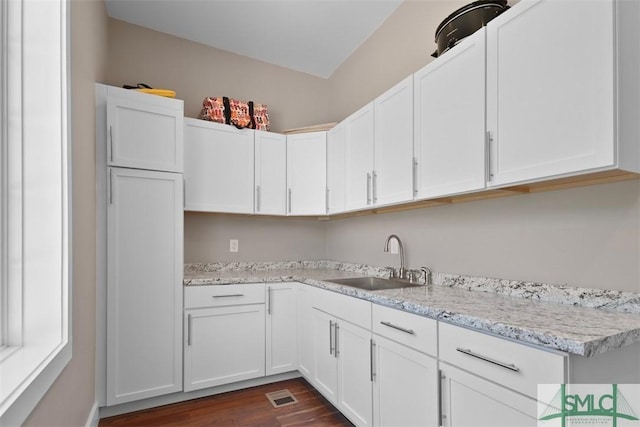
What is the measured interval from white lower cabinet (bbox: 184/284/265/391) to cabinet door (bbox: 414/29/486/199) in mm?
1512

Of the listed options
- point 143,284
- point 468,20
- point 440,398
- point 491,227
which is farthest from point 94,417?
point 468,20

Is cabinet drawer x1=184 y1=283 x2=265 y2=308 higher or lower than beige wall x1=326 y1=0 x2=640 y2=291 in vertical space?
lower

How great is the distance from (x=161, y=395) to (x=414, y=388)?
1770mm

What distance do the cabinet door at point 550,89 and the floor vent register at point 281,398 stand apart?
196 cm

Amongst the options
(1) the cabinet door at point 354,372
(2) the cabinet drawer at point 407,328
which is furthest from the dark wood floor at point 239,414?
(2) the cabinet drawer at point 407,328

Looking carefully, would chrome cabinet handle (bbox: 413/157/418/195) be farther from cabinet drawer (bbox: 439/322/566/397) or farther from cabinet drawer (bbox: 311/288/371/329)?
cabinet drawer (bbox: 439/322/566/397)

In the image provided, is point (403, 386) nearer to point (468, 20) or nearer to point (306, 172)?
point (468, 20)

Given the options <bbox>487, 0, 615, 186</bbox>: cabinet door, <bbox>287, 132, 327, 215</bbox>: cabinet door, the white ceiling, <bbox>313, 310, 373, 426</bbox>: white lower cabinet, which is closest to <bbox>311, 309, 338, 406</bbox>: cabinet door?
<bbox>313, 310, 373, 426</bbox>: white lower cabinet

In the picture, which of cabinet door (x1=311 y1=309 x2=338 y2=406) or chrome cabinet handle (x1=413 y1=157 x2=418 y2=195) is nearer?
chrome cabinet handle (x1=413 y1=157 x2=418 y2=195)

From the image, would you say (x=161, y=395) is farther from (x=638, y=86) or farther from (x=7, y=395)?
(x=638, y=86)

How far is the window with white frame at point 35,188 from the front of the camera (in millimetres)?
1130

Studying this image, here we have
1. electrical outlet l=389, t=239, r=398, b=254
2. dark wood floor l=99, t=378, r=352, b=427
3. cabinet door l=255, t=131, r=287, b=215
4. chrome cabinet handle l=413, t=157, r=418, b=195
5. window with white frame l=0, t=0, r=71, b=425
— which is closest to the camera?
window with white frame l=0, t=0, r=71, b=425

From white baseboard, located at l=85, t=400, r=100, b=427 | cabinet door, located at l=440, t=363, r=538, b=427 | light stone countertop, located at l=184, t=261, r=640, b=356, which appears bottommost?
A: white baseboard, located at l=85, t=400, r=100, b=427

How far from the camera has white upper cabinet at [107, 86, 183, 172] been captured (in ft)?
7.33
